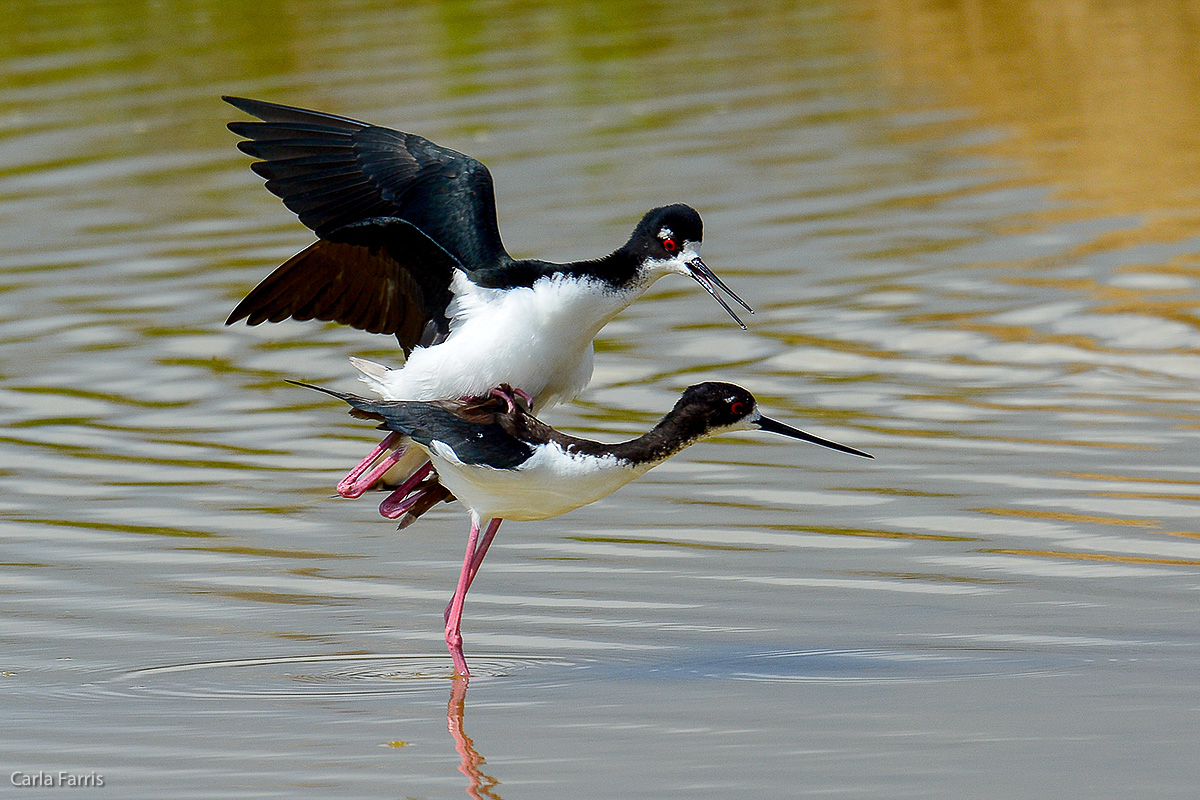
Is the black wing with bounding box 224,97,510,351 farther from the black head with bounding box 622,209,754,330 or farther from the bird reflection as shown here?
the bird reflection

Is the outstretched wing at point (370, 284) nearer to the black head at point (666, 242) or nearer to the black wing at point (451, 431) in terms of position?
the black wing at point (451, 431)

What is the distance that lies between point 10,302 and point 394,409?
571cm

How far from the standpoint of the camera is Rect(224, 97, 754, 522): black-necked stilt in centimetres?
716

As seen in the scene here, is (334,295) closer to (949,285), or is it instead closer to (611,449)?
(611,449)

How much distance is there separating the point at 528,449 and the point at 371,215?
3.95 feet

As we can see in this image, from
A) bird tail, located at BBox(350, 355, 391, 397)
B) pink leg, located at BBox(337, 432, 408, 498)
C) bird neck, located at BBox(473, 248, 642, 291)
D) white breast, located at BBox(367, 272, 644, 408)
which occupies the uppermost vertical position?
bird neck, located at BBox(473, 248, 642, 291)

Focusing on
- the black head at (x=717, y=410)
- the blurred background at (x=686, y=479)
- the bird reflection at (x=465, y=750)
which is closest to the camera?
the bird reflection at (x=465, y=750)

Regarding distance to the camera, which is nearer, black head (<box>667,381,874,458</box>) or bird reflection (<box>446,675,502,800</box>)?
bird reflection (<box>446,675,502,800</box>)

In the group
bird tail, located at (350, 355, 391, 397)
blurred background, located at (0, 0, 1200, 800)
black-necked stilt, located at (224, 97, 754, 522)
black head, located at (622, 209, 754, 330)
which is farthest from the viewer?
bird tail, located at (350, 355, 391, 397)

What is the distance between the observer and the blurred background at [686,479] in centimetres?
595

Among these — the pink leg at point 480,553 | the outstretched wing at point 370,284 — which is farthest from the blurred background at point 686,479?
the outstretched wing at point 370,284

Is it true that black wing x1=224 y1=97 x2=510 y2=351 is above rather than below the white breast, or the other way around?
above

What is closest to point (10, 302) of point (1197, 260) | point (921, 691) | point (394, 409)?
point (394, 409)

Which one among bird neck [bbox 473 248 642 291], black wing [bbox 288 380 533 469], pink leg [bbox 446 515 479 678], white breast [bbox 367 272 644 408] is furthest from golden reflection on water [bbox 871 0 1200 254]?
black wing [bbox 288 380 533 469]
